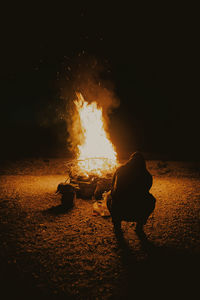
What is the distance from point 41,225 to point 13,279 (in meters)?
2.05

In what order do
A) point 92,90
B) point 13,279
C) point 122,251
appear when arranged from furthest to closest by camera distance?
point 92,90 → point 122,251 → point 13,279

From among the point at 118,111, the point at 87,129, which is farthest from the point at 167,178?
the point at 118,111

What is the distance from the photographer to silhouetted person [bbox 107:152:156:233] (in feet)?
16.7

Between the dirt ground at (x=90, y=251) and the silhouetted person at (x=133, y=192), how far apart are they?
0.63m

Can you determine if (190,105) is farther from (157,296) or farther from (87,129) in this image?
(157,296)

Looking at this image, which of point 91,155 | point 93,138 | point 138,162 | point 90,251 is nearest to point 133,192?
point 138,162

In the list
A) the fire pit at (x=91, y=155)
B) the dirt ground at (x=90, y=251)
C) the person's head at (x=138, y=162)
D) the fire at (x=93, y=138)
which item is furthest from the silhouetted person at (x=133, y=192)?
the fire at (x=93, y=138)

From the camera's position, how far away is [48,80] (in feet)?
64.5

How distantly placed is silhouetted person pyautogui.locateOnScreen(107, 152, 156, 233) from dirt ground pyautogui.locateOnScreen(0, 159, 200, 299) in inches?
25.0

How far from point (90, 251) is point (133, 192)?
1.48 m

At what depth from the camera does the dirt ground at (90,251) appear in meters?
3.77

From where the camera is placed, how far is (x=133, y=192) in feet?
16.6

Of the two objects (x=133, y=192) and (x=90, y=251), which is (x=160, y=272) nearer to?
(x=90, y=251)

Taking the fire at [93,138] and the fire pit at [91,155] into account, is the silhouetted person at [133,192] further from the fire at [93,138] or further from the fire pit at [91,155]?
the fire at [93,138]
